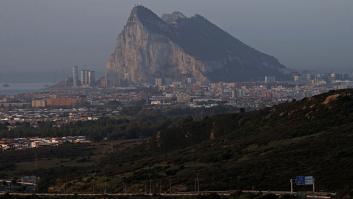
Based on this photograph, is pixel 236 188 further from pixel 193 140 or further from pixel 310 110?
pixel 193 140

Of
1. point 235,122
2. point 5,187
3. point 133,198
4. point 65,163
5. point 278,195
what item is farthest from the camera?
point 235,122

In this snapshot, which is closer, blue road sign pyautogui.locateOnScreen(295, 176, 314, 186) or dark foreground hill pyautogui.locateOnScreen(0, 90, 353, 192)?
blue road sign pyautogui.locateOnScreen(295, 176, 314, 186)

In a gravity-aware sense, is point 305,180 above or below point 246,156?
above

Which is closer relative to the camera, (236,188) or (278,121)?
(236,188)

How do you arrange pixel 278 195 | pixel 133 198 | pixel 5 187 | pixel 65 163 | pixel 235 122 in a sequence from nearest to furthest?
pixel 278 195 < pixel 133 198 < pixel 5 187 < pixel 65 163 < pixel 235 122

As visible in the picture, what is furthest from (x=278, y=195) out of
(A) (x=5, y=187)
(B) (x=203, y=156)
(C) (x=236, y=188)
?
(A) (x=5, y=187)

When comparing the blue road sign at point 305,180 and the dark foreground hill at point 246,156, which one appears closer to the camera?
the blue road sign at point 305,180

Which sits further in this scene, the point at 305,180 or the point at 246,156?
the point at 246,156

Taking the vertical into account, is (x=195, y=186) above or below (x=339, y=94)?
below
